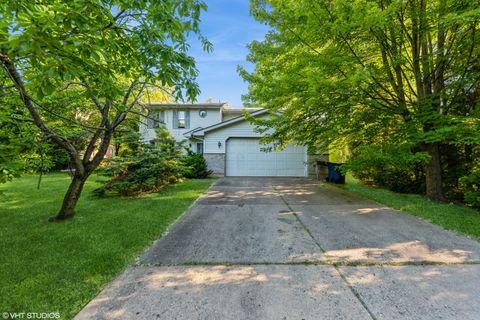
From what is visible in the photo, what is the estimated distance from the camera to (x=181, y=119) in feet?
54.7

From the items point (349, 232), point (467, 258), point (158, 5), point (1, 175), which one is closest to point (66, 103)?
point (1, 175)

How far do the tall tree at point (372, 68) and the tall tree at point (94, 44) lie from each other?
3.45 m

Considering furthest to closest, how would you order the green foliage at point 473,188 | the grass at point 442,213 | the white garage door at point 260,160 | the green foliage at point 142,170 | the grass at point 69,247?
1. the white garage door at point 260,160
2. the green foliage at point 142,170
3. the green foliage at point 473,188
4. the grass at point 442,213
5. the grass at point 69,247

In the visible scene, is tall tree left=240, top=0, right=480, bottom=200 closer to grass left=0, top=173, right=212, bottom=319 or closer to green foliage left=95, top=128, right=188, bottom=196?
green foliage left=95, top=128, right=188, bottom=196

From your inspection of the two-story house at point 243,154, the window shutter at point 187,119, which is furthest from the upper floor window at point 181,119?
the two-story house at point 243,154

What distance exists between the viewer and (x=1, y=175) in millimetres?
3258

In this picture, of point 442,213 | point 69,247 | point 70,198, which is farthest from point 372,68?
point 70,198

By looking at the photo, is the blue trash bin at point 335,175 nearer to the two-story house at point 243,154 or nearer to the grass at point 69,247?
the two-story house at point 243,154

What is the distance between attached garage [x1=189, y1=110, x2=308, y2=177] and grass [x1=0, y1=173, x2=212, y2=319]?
23.6ft

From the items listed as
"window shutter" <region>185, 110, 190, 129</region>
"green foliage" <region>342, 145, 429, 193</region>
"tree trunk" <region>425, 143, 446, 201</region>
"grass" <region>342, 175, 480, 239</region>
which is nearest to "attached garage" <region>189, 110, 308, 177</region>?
"window shutter" <region>185, 110, 190, 129</region>

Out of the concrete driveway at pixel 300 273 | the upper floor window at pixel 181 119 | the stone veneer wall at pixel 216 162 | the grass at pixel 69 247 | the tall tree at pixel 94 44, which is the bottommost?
the concrete driveway at pixel 300 273

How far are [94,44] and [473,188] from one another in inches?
350

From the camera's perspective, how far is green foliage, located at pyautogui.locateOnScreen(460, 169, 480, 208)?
5.69 m

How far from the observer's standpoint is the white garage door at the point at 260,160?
13617mm
